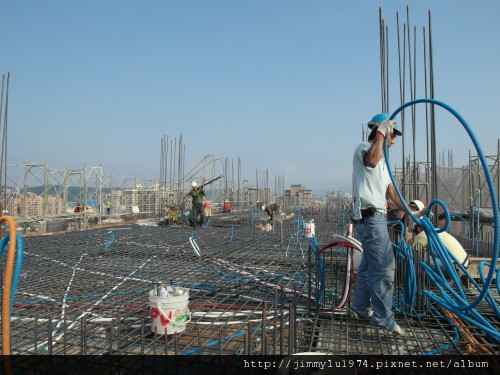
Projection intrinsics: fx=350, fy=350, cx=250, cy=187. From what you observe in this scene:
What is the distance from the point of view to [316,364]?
150cm

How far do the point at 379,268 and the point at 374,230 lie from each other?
10.3 inches

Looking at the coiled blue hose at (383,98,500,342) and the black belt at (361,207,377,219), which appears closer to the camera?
the coiled blue hose at (383,98,500,342)

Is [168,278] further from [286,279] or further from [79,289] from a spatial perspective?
[286,279]

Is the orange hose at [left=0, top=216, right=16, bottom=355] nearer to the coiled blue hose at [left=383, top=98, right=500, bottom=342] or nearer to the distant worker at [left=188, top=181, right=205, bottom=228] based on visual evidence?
the coiled blue hose at [left=383, top=98, right=500, bottom=342]

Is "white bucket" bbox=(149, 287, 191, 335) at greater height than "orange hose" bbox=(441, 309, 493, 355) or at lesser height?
greater

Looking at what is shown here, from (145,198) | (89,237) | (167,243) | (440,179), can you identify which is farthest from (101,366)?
(145,198)

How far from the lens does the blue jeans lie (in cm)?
239

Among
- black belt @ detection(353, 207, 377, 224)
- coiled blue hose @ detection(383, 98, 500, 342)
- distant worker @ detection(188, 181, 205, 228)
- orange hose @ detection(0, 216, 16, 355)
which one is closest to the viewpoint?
orange hose @ detection(0, 216, 16, 355)

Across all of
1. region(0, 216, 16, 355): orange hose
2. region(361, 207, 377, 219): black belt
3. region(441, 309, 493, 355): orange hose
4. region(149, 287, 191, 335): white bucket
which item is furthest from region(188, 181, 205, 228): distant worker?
region(0, 216, 16, 355): orange hose

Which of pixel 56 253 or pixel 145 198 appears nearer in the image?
pixel 56 253

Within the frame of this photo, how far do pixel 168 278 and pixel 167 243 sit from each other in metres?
2.87

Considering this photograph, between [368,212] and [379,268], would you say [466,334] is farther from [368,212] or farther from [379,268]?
[368,212]

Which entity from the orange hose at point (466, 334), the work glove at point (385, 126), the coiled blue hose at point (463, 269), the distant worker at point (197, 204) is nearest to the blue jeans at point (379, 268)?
the coiled blue hose at point (463, 269)

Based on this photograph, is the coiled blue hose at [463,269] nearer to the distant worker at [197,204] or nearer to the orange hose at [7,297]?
the orange hose at [7,297]
